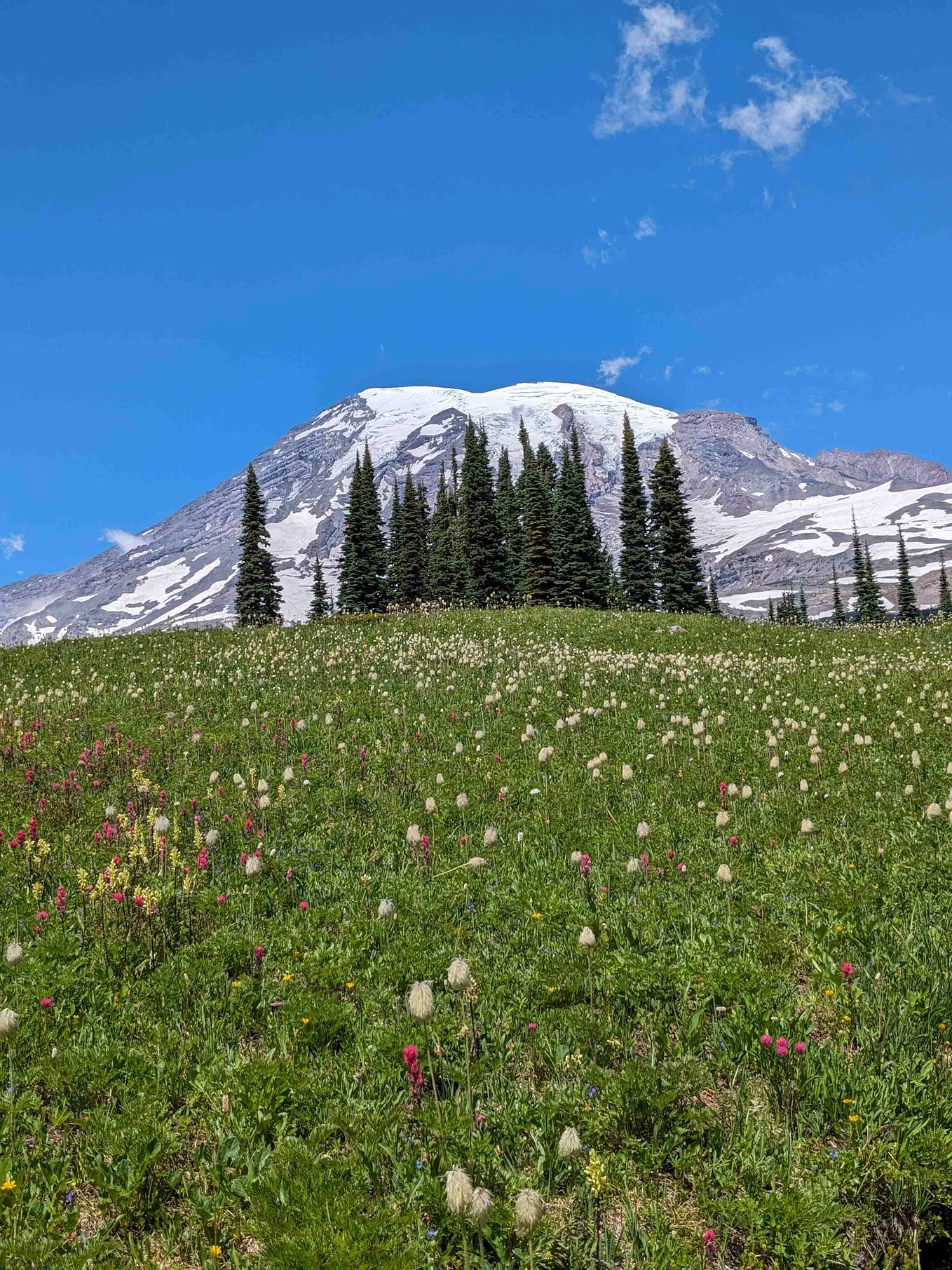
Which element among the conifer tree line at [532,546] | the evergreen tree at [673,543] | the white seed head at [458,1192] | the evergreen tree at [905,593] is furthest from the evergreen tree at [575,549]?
the white seed head at [458,1192]

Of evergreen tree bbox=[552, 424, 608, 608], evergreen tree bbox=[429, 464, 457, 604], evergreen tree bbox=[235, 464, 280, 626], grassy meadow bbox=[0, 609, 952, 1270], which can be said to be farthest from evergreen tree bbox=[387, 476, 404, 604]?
grassy meadow bbox=[0, 609, 952, 1270]

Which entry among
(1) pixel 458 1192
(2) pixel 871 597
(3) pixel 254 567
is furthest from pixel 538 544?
(1) pixel 458 1192

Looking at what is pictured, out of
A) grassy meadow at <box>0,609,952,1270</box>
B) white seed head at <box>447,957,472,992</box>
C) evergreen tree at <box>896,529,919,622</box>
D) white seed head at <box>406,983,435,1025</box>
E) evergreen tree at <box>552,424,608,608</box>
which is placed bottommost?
grassy meadow at <box>0,609,952,1270</box>

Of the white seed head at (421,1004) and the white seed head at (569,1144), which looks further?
the white seed head at (421,1004)

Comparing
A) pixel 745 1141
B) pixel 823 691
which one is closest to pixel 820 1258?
pixel 745 1141

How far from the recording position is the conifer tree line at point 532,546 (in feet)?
191

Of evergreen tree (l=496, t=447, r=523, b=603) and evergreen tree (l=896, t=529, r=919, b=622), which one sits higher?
evergreen tree (l=496, t=447, r=523, b=603)

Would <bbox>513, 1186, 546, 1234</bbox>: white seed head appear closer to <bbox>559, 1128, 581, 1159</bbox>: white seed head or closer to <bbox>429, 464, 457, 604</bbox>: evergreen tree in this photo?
<bbox>559, 1128, 581, 1159</bbox>: white seed head

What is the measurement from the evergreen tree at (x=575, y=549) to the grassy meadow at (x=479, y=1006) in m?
50.1

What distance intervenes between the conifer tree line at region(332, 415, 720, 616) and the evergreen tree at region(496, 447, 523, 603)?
0.49 feet

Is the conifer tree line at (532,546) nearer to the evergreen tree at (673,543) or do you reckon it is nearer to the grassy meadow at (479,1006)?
the evergreen tree at (673,543)

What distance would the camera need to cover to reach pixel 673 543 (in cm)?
5838

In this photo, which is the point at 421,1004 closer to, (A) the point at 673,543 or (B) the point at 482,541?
(A) the point at 673,543

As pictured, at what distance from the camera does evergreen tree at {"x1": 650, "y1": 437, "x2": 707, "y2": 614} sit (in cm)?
5794
